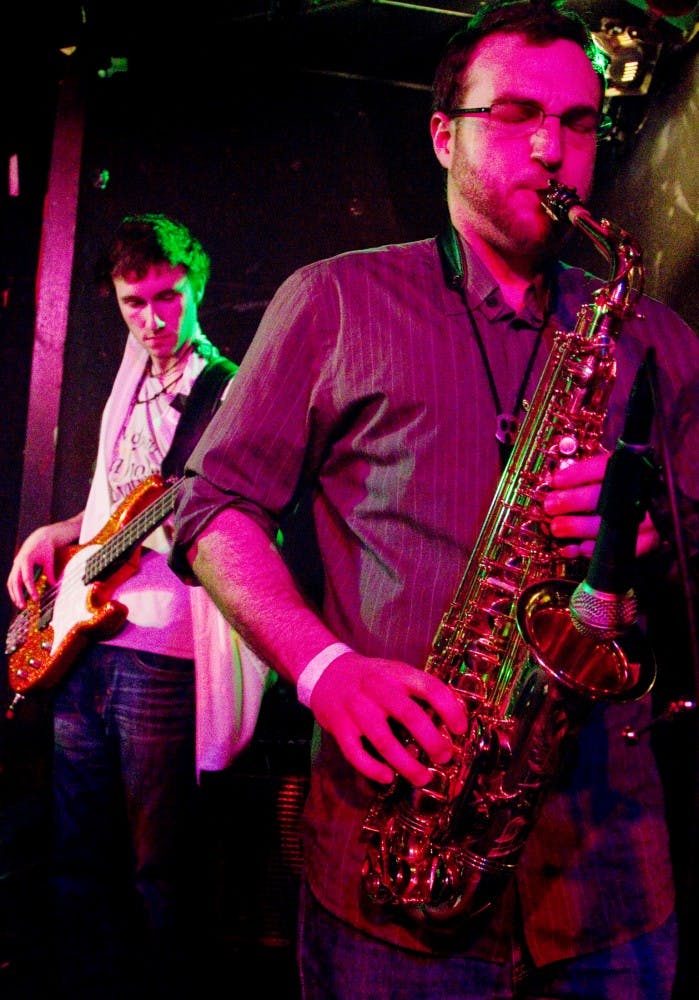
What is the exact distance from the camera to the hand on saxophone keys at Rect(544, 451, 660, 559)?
4.47 ft

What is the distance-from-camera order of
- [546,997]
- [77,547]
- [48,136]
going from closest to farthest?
[546,997] → [77,547] → [48,136]

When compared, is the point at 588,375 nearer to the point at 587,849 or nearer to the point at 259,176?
the point at 587,849

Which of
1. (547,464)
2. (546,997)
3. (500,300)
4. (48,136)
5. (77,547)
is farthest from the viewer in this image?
(48,136)

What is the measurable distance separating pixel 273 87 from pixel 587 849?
385 centimetres

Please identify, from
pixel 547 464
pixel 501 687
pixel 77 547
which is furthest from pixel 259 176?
pixel 501 687

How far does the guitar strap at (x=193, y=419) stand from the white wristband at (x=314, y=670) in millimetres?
2095

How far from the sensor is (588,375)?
1624mm

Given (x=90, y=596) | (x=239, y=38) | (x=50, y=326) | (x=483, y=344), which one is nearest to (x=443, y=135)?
(x=483, y=344)

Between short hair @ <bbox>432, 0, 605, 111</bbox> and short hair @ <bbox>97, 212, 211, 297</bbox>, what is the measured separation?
6.21ft

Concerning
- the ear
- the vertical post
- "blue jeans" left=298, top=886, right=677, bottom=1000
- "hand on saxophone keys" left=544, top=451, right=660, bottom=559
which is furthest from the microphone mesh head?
the vertical post

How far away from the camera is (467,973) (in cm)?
137

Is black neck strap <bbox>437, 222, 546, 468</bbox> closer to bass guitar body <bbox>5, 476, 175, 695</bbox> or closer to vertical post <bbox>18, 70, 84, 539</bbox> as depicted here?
bass guitar body <bbox>5, 476, 175, 695</bbox>

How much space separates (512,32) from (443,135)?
0.27m

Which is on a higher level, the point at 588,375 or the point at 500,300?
the point at 500,300
